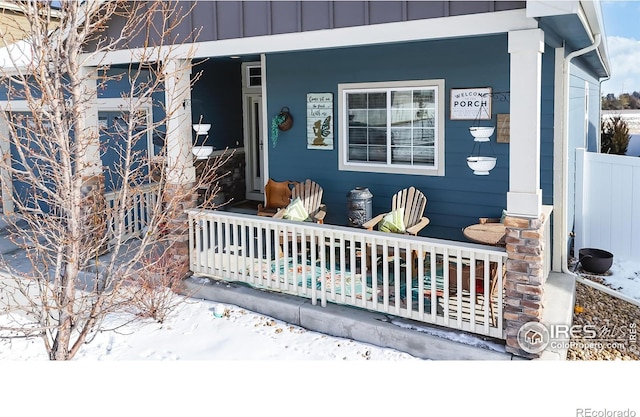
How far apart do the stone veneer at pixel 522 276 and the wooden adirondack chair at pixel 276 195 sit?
3.95 metres

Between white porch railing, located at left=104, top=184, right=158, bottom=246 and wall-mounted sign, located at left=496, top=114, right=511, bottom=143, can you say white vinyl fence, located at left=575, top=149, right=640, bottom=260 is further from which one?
white porch railing, located at left=104, top=184, right=158, bottom=246

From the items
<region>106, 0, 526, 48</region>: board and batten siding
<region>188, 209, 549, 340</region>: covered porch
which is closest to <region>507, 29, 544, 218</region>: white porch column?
<region>106, 0, 526, 48</region>: board and batten siding

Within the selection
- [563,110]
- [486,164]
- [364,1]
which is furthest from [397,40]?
[563,110]

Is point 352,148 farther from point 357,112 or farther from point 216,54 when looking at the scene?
point 216,54

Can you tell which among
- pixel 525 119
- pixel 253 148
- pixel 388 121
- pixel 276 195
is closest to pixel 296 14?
pixel 388 121

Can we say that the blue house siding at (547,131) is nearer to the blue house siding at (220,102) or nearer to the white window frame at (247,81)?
the white window frame at (247,81)

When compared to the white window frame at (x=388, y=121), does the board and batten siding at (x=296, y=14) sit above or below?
above

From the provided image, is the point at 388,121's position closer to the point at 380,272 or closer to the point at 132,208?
the point at 380,272

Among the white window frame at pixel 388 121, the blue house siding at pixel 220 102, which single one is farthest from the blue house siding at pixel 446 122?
the blue house siding at pixel 220 102

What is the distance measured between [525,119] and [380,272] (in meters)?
2.64

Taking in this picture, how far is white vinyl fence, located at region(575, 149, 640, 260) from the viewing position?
277 inches

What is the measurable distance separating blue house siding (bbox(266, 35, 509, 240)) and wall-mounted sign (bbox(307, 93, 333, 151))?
0.08 m

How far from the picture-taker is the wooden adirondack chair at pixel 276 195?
7863 mm

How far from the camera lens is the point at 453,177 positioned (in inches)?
262
